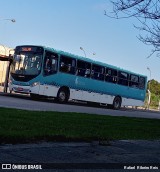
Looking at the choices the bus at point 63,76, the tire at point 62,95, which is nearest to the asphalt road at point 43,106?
the tire at point 62,95

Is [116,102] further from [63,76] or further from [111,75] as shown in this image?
[63,76]

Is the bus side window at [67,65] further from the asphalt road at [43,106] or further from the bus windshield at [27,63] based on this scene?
the asphalt road at [43,106]

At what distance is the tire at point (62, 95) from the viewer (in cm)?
2789

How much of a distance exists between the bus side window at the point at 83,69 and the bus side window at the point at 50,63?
7.66 ft

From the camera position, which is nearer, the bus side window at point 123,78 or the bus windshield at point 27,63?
the bus windshield at point 27,63

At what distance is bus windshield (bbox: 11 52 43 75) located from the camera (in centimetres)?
2602

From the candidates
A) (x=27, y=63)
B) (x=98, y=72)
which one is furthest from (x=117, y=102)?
(x=27, y=63)

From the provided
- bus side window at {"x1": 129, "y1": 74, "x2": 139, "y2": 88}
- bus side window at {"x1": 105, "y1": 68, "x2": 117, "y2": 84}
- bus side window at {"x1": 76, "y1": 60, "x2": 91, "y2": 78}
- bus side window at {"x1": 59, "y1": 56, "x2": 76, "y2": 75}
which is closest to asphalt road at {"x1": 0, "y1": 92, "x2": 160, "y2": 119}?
bus side window at {"x1": 59, "y1": 56, "x2": 76, "y2": 75}

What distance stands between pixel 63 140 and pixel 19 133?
1021 millimetres

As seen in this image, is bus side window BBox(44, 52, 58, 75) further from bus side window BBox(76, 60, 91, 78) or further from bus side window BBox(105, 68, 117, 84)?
bus side window BBox(105, 68, 117, 84)

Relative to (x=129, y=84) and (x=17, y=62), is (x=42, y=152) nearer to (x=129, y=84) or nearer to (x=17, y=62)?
(x=17, y=62)

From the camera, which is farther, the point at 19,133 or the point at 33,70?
the point at 33,70

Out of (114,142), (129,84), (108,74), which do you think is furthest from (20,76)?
(114,142)

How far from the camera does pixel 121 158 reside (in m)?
7.65
